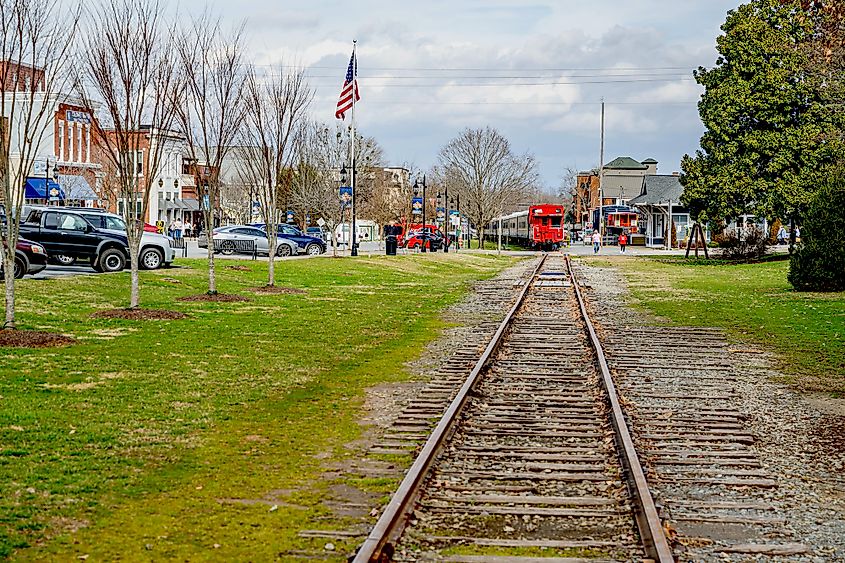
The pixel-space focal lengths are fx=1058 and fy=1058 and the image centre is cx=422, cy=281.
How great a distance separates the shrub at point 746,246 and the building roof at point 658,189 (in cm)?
3820

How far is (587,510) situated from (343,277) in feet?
93.9

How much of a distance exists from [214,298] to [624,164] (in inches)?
6622

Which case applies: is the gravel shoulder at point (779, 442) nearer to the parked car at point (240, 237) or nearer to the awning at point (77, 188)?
the parked car at point (240, 237)

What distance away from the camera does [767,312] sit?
2469cm

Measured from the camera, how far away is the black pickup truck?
3002 centimetres

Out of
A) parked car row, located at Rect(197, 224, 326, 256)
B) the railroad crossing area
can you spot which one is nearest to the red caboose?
parked car row, located at Rect(197, 224, 326, 256)

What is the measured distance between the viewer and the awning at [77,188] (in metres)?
62.1

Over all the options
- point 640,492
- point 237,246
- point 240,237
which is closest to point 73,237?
point 237,246

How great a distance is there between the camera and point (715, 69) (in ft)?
179

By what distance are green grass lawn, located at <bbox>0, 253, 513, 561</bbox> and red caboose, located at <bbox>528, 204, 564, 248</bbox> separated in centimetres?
5550

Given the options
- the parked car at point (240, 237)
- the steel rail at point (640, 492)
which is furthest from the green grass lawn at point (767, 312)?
the parked car at point (240, 237)

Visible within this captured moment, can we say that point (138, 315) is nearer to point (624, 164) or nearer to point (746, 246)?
point (746, 246)

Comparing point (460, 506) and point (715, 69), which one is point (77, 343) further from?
point (715, 69)

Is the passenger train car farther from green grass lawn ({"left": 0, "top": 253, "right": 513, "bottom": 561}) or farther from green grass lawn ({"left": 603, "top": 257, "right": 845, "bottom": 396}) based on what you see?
green grass lawn ({"left": 0, "top": 253, "right": 513, "bottom": 561})
